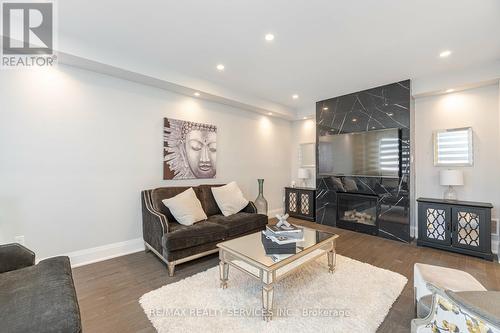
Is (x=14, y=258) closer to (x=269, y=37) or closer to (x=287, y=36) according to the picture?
(x=269, y=37)

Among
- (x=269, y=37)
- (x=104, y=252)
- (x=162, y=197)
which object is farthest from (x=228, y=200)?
(x=269, y=37)

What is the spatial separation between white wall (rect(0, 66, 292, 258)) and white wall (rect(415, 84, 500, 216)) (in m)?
4.02

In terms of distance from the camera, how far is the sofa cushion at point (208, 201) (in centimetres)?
369

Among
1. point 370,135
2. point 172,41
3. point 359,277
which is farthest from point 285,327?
point 370,135

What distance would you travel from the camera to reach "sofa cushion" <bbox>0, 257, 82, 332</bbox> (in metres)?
1.10

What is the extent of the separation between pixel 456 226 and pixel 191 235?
3703mm

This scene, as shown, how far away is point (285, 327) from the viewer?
1.72 meters

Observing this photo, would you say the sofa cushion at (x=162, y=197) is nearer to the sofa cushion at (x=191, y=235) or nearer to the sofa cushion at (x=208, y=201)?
the sofa cushion at (x=191, y=235)

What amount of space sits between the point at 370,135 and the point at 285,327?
3.57 meters

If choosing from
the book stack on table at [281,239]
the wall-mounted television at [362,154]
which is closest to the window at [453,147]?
the wall-mounted television at [362,154]

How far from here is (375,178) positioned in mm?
4113

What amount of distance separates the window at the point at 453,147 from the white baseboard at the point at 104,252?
16.2 feet

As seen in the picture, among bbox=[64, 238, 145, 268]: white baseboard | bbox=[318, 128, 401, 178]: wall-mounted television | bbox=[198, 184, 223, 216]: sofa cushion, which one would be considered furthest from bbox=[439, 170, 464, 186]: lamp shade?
bbox=[64, 238, 145, 268]: white baseboard

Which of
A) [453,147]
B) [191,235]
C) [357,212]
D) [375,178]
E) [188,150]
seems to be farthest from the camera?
[357,212]
